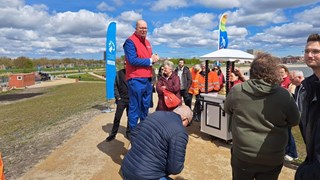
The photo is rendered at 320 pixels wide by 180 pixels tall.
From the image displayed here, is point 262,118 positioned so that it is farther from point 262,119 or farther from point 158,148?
point 158,148

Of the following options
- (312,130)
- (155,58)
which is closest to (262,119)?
(312,130)

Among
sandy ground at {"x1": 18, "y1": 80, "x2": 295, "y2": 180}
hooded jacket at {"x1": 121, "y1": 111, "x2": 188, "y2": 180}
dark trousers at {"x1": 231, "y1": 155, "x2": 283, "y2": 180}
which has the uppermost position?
hooded jacket at {"x1": 121, "y1": 111, "x2": 188, "y2": 180}

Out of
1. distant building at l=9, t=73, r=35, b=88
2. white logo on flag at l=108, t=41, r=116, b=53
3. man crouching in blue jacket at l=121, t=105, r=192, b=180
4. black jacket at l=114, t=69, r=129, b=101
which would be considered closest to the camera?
man crouching in blue jacket at l=121, t=105, r=192, b=180

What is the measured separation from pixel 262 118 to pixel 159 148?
1026 millimetres

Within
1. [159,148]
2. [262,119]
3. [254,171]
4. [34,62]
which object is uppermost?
[34,62]

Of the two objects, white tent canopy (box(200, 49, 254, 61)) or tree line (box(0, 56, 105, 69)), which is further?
tree line (box(0, 56, 105, 69))

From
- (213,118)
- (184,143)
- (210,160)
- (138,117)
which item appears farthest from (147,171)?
(213,118)

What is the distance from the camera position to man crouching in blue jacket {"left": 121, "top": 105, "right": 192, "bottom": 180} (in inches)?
100

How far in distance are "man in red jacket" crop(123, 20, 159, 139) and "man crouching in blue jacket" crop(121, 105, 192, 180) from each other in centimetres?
175

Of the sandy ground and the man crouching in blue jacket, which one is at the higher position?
the man crouching in blue jacket

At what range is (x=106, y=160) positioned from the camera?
17.9ft

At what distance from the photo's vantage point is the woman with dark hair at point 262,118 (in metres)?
2.71

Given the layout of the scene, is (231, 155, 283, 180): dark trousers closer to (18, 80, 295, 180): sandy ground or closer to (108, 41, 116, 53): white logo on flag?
(18, 80, 295, 180): sandy ground

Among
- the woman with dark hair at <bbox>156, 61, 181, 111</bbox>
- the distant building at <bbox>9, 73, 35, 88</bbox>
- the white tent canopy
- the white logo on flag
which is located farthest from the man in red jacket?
the distant building at <bbox>9, 73, 35, 88</bbox>
